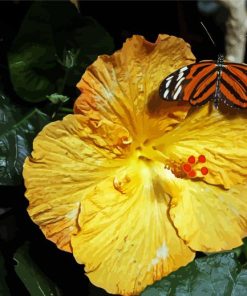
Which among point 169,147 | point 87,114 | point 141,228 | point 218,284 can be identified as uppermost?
point 87,114

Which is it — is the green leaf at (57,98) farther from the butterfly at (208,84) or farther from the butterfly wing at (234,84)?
the butterfly wing at (234,84)

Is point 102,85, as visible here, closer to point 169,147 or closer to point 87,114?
point 87,114

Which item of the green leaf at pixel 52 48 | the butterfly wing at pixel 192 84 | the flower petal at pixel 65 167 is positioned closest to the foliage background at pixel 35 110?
the green leaf at pixel 52 48

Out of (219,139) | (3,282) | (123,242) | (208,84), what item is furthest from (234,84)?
(3,282)

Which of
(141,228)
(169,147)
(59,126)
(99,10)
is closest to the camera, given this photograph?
(59,126)

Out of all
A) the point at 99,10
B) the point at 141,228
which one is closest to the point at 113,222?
the point at 141,228

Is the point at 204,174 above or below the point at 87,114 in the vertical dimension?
below
